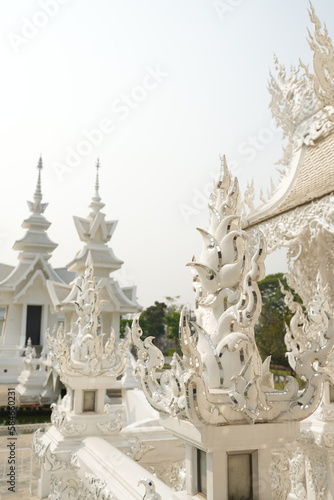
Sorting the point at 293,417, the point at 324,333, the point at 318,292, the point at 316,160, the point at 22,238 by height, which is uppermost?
the point at 22,238

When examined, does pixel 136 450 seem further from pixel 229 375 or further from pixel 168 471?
pixel 229 375

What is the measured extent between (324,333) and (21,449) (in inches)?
336

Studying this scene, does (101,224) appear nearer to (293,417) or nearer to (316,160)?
(316,160)

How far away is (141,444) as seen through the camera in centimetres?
540

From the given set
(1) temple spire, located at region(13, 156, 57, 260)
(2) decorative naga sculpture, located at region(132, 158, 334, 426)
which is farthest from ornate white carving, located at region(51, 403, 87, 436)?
(1) temple spire, located at region(13, 156, 57, 260)

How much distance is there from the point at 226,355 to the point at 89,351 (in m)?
3.45

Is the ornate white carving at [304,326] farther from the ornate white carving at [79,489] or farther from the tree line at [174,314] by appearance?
the tree line at [174,314]

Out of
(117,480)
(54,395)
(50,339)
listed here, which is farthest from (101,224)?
(117,480)

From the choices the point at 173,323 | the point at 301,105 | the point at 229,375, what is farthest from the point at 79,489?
the point at 173,323

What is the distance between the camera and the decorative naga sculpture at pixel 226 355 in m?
2.26

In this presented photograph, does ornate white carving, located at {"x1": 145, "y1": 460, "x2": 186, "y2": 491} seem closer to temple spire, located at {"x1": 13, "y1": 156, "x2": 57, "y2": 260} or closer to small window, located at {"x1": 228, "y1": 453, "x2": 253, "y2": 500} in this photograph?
small window, located at {"x1": 228, "y1": 453, "x2": 253, "y2": 500}

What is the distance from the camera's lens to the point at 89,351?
5.59m

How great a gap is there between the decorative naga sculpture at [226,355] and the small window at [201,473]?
29cm

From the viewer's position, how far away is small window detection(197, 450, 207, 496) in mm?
2414
